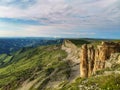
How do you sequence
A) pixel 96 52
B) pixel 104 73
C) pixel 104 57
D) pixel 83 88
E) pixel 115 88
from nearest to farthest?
pixel 115 88 < pixel 83 88 < pixel 104 73 < pixel 104 57 < pixel 96 52

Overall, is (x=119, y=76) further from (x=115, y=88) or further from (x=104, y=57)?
(x=104, y=57)

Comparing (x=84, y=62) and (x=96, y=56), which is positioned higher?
(x=96, y=56)

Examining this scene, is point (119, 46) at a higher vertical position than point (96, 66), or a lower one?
higher

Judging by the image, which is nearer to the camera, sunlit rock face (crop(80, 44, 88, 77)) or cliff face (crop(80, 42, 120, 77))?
cliff face (crop(80, 42, 120, 77))

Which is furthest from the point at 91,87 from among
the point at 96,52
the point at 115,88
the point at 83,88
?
the point at 96,52

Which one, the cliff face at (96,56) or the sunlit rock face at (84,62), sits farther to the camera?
the sunlit rock face at (84,62)

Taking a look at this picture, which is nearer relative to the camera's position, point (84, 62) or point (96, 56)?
point (96, 56)

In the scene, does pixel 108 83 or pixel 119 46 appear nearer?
pixel 108 83

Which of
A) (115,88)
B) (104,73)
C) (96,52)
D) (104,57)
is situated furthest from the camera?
(96,52)
